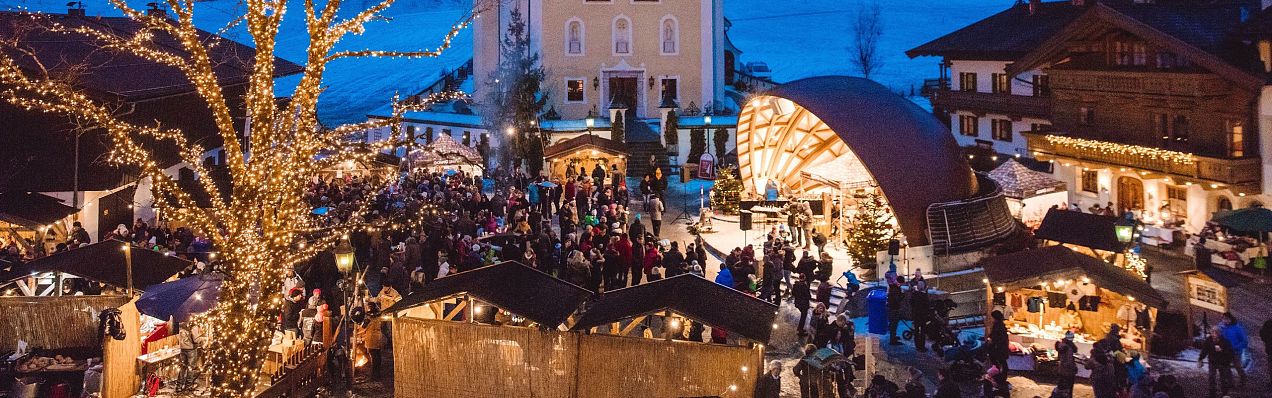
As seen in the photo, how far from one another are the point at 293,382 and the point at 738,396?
5945mm

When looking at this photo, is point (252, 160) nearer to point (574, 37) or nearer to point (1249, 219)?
point (1249, 219)

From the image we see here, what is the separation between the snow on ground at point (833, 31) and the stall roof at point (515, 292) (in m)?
73.4

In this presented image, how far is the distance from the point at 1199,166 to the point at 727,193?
1254cm

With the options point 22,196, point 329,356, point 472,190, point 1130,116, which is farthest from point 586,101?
point 329,356

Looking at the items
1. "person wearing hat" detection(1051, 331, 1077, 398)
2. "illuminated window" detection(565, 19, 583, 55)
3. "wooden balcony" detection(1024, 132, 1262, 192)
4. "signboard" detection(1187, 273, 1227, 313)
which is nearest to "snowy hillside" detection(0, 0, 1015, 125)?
"illuminated window" detection(565, 19, 583, 55)

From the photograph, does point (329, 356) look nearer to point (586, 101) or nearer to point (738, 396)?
point (738, 396)

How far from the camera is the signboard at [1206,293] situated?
1709cm

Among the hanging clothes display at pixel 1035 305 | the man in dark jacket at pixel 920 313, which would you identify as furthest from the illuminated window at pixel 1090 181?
the man in dark jacket at pixel 920 313

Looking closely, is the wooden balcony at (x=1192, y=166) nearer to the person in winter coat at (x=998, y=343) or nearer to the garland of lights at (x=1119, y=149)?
the garland of lights at (x=1119, y=149)

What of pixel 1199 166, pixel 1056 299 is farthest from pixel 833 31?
pixel 1056 299

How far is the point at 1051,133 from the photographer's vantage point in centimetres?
3328

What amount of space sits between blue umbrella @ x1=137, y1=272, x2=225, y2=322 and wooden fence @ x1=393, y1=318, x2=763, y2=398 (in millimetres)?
2934

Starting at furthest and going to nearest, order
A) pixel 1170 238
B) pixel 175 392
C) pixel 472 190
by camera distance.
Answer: pixel 472 190 → pixel 1170 238 → pixel 175 392

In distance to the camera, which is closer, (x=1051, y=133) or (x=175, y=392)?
(x=175, y=392)
